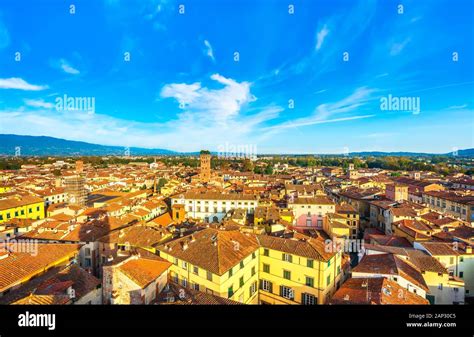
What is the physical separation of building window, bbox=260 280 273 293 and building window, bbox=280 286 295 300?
42 centimetres

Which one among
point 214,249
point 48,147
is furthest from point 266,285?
point 48,147

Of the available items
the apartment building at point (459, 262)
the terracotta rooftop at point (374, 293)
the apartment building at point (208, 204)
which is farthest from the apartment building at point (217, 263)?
the apartment building at point (208, 204)

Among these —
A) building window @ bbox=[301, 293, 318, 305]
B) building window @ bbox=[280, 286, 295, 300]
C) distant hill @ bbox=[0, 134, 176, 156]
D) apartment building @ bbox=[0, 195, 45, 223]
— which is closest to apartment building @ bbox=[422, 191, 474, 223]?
building window @ bbox=[301, 293, 318, 305]

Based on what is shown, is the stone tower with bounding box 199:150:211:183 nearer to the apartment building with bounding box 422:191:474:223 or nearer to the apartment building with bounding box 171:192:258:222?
the apartment building with bounding box 171:192:258:222

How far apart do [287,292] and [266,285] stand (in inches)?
30.9

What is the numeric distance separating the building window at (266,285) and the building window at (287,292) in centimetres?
42

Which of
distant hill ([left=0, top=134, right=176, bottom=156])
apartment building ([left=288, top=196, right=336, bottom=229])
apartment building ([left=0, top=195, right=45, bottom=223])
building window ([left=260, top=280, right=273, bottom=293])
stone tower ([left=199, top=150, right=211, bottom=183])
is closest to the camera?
building window ([left=260, top=280, right=273, bottom=293])

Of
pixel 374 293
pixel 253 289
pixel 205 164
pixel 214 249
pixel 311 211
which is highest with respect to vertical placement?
pixel 205 164

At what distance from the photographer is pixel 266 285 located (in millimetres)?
9398

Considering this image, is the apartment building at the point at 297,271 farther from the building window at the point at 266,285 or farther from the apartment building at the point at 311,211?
the apartment building at the point at 311,211

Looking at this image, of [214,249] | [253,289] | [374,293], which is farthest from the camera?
[253,289]

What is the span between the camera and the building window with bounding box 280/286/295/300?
8844mm

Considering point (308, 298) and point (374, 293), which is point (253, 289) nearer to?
point (308, 298)

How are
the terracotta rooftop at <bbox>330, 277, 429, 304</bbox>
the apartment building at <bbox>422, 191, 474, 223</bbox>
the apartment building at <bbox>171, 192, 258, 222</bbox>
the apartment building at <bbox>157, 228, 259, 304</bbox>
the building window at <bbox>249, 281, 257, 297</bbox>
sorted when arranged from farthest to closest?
the apartment building at <bbox>171, 192, 258, 222</bbox> → the apartment building at <bbox>422, 191, 474, 223</bbox> → the building window at <bbox>249, 281, 257, 297</bbox> → the apartment building at <bbox>157, 228, 259, 304</bbox> → the terracotta rooftop at <bbox>330, 277, 429, 304</bbox>
